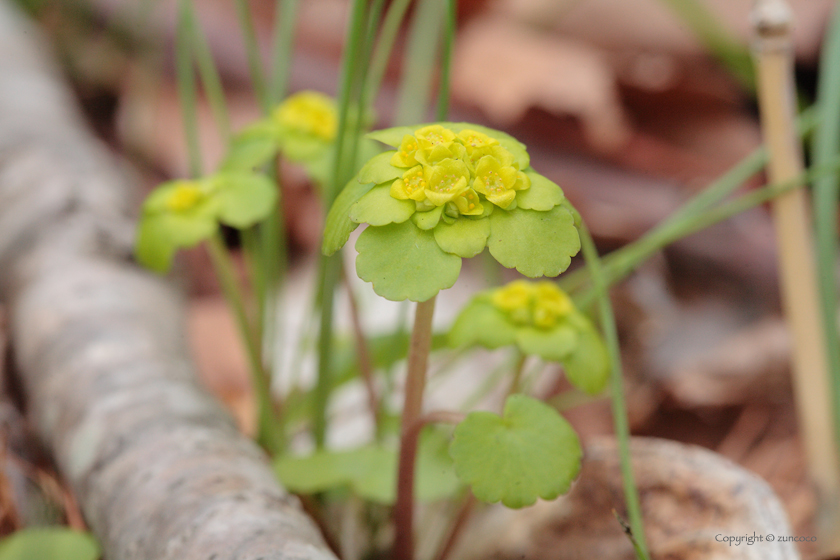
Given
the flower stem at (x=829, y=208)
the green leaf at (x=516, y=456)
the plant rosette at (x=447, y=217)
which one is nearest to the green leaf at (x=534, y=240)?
the plant rosette at (x=447, y=217)

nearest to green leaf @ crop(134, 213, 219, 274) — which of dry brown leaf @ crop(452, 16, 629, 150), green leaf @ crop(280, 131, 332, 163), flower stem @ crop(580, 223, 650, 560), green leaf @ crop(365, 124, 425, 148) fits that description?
green leaf @ crop(280, 131, 332, 163)

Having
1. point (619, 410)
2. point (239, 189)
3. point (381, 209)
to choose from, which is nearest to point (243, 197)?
point (239, 189)

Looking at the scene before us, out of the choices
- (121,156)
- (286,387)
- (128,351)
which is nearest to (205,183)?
(128,351)

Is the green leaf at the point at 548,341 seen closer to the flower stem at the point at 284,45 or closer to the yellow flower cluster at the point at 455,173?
the yellow flower cluster at the point at 455,173

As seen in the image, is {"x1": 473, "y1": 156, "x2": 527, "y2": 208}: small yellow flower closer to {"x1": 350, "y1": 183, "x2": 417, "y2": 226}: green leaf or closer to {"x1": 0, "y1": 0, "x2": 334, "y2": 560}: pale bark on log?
{"x1": 350, "y1": 183, "x2": 417, "y2": 226}: green leaf

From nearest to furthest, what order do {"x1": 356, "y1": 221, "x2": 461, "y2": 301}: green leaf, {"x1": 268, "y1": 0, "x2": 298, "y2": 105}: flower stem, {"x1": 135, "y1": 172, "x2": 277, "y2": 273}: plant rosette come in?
{"x1": 356, "y1": 221, "x2": 461, "y2": 301}: green leaf, {"x1": 135, "y1": 172, "x2": 277, "y2": 273}: plant rosette, {"x1": 268, "y1": 0, "x2": 298, "y2": 105}: flower stem

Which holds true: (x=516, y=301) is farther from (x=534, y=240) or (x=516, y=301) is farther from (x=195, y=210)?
(x=195, y=210)
